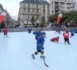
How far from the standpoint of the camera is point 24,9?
309 feet

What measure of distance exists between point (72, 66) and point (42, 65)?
3.62 ft

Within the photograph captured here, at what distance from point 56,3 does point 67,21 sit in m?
39.1

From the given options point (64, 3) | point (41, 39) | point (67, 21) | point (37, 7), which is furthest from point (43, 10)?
point (41, 39)

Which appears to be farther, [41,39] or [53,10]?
[53,10]

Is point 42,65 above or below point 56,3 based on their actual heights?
below

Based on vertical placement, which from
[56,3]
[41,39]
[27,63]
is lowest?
[27,63]

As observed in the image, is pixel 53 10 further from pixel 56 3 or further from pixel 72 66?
pixel 72 66

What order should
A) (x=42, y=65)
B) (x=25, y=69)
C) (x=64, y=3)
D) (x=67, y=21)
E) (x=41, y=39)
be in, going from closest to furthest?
(x=25, y=69) → (x=42, y=65) → (x=41, y=39) → (x=67, y=21) → (x=64, y=3)

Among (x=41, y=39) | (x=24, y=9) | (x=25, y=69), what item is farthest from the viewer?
(x=24, y=9)

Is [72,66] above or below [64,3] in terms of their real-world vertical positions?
below

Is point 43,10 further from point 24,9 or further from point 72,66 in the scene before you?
point 72,66

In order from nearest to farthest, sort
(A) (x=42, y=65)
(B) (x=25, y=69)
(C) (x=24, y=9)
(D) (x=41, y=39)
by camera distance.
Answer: (B) (x=25, y=69) → (A) (x=42, y=65) → (D) (x=41, y=39) → (C) (x=24, y=9)

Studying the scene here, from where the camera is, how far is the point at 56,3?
100 meters

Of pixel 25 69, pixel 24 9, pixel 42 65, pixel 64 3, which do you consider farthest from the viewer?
pixel 64 3
